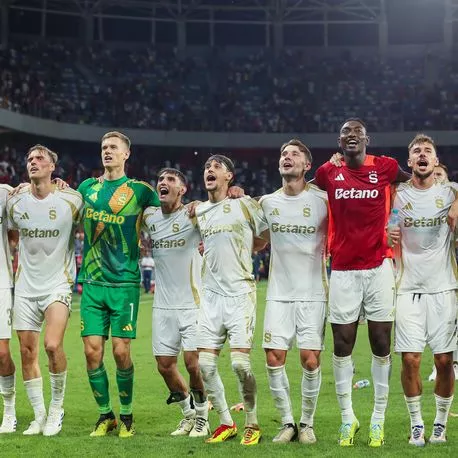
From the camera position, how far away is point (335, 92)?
49406 mm

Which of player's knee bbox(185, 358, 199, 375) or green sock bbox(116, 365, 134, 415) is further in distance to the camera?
player's knee bbox(185, 358, 199, 375)

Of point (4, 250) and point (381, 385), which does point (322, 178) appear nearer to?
point (381, 385)

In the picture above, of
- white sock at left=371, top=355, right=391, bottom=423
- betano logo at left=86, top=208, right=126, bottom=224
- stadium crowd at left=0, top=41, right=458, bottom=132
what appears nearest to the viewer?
white sock at left=371, top=355, right=391, bottom=423

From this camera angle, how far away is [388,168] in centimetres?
934

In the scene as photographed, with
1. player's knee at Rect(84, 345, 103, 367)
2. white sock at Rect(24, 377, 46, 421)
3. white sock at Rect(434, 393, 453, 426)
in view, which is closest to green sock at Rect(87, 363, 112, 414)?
player's knee at Rect(84, 345, 103, 367)

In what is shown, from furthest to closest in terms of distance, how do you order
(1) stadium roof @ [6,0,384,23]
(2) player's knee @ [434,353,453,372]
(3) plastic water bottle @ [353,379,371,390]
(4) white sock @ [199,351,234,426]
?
(1) stadium roof @ [6,0,384,23] < (3) plastic water bottle @ [353,379,371,390] < (4) white sock @ [199,351,234,426] < (2) player's knee @ [434,353,453,372]

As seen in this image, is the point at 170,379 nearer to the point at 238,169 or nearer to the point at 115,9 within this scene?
the point at 238,169

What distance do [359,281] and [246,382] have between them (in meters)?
1.38

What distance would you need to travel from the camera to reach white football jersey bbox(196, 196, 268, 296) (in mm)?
9562

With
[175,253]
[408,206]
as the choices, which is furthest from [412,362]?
[175,253]

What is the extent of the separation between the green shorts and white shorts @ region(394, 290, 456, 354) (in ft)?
8.21

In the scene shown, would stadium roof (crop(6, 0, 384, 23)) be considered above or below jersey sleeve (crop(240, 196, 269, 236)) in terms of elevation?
above

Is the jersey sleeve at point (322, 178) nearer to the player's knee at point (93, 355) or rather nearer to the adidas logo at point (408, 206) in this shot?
the adidas logo at point (408, 206)

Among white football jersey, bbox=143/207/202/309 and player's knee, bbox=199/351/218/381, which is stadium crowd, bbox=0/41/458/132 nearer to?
white football jersey, bbox=143/207/202/309
